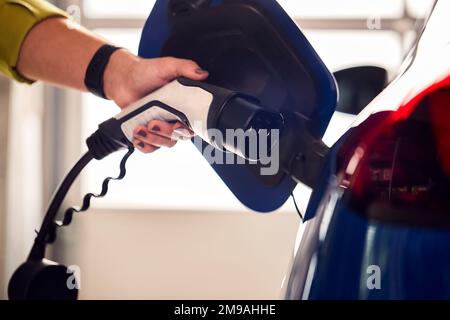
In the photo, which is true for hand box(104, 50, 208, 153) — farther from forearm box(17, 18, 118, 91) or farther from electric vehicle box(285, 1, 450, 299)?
electric vehicle box(285, 1, 450, 299)

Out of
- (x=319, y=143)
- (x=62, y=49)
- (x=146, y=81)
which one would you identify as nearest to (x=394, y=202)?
(x=319, y=143)

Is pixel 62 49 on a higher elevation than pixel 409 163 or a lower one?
higher

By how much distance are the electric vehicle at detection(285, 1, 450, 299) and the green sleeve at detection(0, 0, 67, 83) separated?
0.47m

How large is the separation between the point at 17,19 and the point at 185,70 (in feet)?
0.83

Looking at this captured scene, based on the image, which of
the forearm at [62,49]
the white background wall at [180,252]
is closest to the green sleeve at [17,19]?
the forearm at [62,49]

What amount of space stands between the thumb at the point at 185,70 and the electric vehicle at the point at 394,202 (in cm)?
23

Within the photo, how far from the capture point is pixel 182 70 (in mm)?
589

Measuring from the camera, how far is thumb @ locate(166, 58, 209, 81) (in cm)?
57

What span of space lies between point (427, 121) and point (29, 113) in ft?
6.23

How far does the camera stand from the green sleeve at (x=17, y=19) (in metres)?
0.71

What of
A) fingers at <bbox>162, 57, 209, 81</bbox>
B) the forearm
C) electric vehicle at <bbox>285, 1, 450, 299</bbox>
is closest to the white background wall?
the forearm

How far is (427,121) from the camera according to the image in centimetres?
33

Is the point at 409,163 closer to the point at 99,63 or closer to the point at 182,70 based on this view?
the point at 182,70
